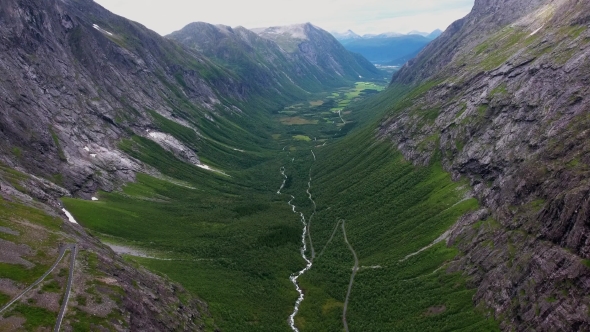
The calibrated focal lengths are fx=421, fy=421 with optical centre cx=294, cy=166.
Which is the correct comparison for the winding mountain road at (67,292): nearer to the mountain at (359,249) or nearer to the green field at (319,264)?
the mountain at (359,249)

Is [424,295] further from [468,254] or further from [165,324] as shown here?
[165,324]

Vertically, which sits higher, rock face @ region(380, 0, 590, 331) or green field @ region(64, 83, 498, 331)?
rock face @ region(380, 0, 590, 331)

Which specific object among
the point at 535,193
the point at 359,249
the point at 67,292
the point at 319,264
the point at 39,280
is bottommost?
the point at 319,264

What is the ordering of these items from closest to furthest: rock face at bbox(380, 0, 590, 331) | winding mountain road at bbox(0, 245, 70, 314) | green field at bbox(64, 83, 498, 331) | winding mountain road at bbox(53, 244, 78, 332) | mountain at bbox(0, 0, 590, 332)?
winding mountain road at bbox(53, 244, 78, 332) < winding mountain road at bbox(0, 245, 70, 314) < mountain at bbox(0, 0, 590, 332) < rock face at bbox(380, 0, 590, 331) < green field at bbox(64, 83, 498, 331)

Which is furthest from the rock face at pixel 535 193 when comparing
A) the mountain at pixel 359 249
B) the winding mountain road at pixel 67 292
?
the winding mountain road at pixel 67 292

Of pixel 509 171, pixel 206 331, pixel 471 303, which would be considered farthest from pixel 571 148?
pixel 206 331

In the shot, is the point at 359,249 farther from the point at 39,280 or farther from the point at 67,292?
the point at 39,280

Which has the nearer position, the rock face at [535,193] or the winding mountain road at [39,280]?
the winding mountain road at [39,280]

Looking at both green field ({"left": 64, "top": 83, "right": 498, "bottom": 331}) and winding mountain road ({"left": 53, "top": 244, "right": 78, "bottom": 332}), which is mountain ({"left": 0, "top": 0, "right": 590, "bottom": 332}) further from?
green field ({"left": 64, "top": 83, "right": 498, "bottom": 331})

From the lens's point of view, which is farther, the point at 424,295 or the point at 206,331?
the point at 424,295

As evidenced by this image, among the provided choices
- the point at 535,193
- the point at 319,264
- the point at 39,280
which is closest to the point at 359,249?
the point at 319,264

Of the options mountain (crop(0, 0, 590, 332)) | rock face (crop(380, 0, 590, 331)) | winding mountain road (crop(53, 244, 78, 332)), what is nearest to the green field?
mountain (crop(0, 0, 590, 332))
